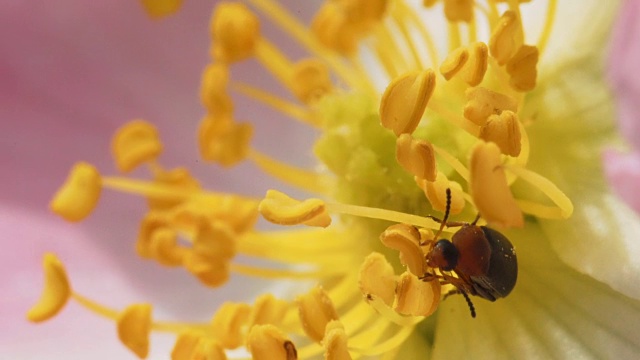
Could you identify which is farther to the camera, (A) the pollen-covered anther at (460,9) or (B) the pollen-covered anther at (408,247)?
(A) the pollen-covered anther at (460,9)

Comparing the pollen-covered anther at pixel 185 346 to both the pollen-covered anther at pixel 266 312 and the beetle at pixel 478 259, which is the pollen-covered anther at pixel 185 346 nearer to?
the pollen-covered anther at pixel 266 312

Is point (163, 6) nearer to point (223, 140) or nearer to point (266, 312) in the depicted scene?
point (223, 140)

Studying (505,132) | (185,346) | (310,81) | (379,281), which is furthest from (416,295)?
(310,81)

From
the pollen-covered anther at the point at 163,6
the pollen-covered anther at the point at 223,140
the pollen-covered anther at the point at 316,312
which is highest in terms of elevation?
the pollen-covered anther at the point at 163,6

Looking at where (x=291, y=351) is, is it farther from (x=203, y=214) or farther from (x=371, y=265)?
(x=203, y=214)

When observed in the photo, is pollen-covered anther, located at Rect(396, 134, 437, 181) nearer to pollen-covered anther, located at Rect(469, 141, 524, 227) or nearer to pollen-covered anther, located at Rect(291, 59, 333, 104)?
pollen-covered anther, located at Rect(469, 141, 524, 227)

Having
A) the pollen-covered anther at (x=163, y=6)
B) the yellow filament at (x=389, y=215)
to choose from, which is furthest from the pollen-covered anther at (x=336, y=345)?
the pollen-covered anther at (x=163, y=6)
